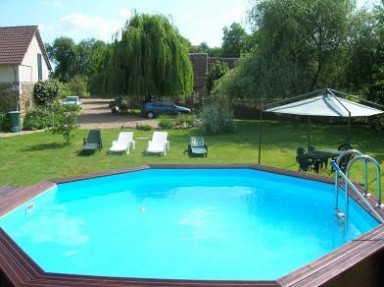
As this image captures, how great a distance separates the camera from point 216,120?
21.8 m

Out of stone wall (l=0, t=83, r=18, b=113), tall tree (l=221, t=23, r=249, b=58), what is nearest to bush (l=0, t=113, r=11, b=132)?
stone wall (l=0, t=83, r=18, b=113)

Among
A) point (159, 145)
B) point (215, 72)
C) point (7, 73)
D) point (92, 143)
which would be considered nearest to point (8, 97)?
point (7, 73)

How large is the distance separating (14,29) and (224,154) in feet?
62.7

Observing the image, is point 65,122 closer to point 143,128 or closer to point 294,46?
point 143,128

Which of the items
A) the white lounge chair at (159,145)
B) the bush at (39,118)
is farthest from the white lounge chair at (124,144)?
the bush at (39,118)

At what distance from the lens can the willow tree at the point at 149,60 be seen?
31.3 metres

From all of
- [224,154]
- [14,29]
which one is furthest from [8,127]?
[224,154]

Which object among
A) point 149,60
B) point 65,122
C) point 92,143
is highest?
point 149,60

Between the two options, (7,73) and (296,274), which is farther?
(7,73)

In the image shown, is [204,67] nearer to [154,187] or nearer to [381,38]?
[381,38]

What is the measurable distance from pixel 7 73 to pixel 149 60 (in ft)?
31.5

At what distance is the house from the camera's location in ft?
81.8

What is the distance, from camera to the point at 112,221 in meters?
9.60

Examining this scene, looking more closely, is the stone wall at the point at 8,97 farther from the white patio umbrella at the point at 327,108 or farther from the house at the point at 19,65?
the white patio umbrella at the point at 327,108
